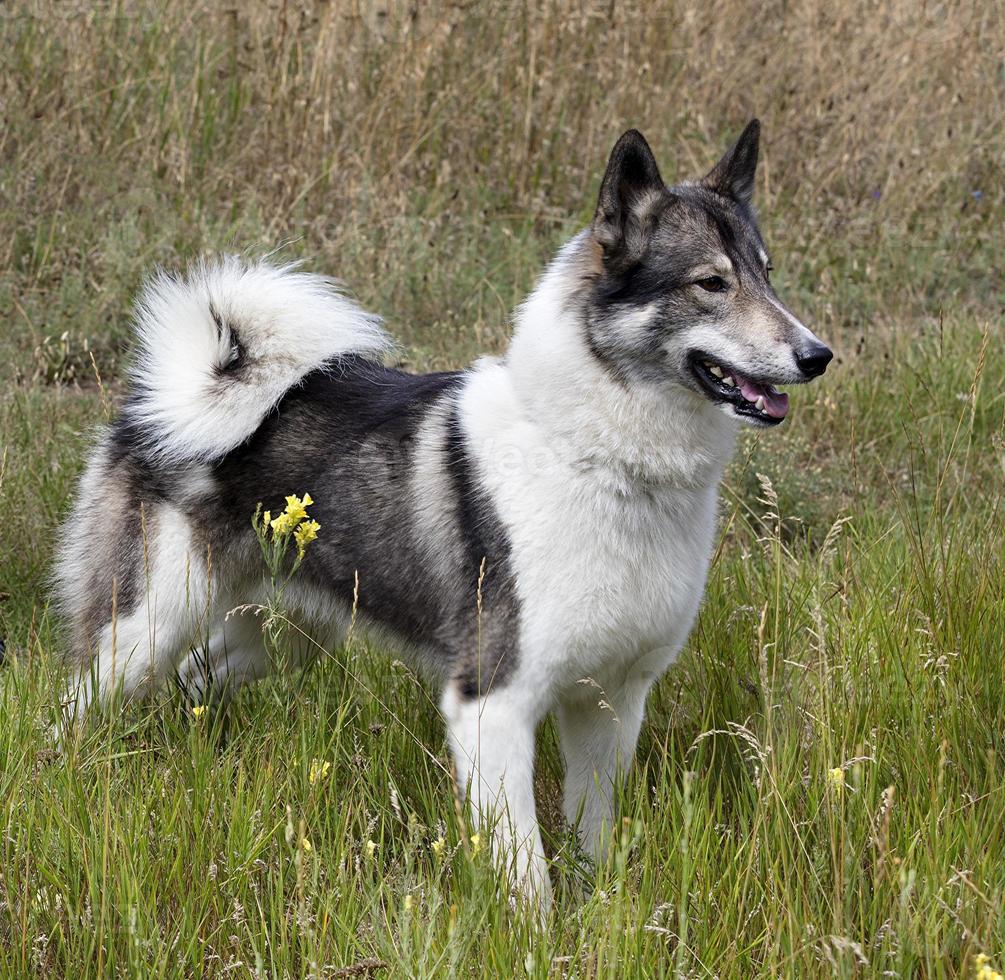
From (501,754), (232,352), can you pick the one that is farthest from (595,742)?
(232,352)

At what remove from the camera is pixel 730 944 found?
2.30 m

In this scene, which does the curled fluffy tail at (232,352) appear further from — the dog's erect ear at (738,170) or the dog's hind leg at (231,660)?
the dog's erect ear at (738,170)

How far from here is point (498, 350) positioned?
18.8ft

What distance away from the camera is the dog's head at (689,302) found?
2898 mm

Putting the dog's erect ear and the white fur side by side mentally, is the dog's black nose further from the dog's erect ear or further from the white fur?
the dog's erect ear

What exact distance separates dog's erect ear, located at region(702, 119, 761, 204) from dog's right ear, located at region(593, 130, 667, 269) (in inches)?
11.3

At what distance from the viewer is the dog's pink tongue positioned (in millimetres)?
2928

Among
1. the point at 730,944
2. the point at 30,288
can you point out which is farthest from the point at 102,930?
the point at 30,288

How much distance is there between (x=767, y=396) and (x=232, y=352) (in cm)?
144

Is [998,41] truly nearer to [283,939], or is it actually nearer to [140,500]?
[140,500]

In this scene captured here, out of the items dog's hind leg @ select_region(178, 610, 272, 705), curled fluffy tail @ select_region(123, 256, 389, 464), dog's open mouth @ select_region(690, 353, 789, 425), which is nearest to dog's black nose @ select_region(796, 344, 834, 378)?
dog's open mouth @ select_region(690, 353, 789, 425)

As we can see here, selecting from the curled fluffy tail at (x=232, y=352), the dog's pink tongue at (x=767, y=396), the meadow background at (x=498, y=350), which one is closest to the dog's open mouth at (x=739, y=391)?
the dog's pink tongue at (x=767, y=396)

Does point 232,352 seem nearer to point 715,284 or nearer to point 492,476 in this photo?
point 492,476

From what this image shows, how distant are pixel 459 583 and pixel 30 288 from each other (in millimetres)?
3723
